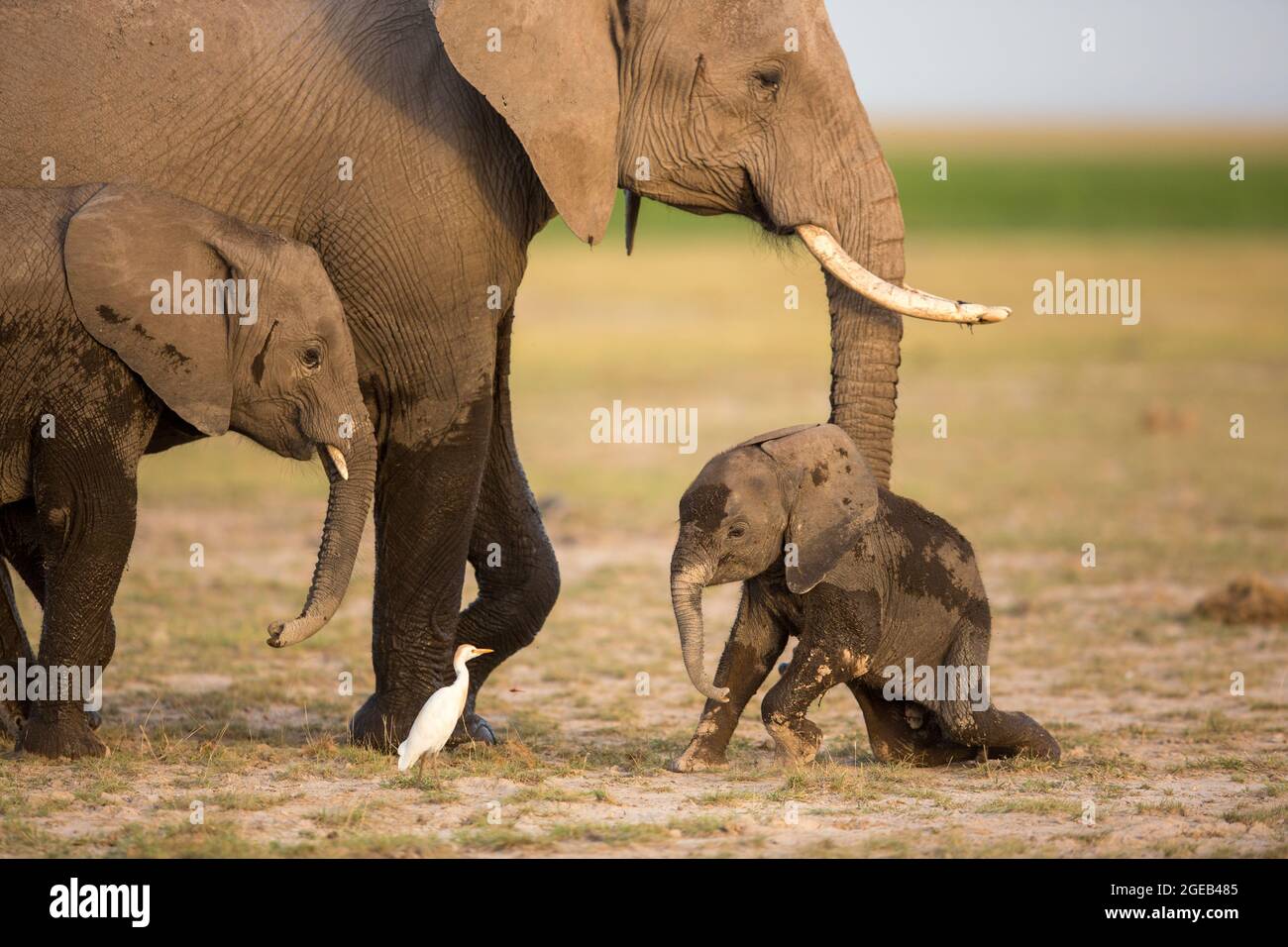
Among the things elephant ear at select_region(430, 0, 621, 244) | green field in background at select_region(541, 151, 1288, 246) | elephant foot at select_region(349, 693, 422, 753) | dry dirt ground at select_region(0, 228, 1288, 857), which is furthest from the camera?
green field in background at select_region(541, 151, 1288, 246)

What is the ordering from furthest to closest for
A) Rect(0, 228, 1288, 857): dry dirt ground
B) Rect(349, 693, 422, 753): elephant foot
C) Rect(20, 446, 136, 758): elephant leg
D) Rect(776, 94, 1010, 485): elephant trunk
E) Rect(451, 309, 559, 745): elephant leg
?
1. Rect(451, 309, 559, 745): elephant leg
2. Rect(349, 693, 422, 753): elephant foot
3. Rect(776, 94, 1010, 485): elephant trunk
4. Rect(20, 446, 136, 758): elephant leg
5. Rect(0, 228, 1288, 857): dry dirt ground

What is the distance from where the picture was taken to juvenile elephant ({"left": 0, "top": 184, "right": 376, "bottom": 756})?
7762 mm

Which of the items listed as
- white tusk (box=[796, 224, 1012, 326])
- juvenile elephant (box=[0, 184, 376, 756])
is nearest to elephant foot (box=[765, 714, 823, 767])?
white tusk (box=[796, 224, 1012, 326])

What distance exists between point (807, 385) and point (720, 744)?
17433 millimetres

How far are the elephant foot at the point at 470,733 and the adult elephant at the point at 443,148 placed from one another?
1.10 ft

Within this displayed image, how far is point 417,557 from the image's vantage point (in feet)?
27.7

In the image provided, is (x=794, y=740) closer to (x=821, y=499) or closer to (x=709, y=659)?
(x=821, y=499)

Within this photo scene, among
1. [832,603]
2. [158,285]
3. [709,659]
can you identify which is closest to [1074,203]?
[709,659]

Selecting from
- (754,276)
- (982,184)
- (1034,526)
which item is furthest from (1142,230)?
(1034,526)

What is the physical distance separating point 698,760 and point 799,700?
0.52 metres

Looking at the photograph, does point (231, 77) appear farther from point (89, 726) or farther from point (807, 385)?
point (807, 385)

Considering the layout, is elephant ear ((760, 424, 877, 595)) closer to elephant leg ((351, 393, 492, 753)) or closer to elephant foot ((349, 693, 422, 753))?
elephant leg ((351, 393, 492, 753))

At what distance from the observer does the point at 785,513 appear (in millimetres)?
7996

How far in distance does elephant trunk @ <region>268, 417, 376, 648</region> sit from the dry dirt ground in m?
0.77
